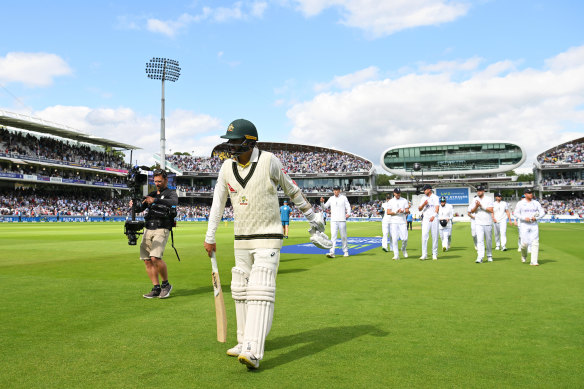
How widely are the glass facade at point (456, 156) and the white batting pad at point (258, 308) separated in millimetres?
80959

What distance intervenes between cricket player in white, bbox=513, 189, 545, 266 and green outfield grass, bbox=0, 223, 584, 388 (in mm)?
1749

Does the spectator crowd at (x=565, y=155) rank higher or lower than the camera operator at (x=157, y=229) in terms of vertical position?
higher

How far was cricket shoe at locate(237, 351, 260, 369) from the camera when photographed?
12.6 feet

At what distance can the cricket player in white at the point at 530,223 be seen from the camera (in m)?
11.7

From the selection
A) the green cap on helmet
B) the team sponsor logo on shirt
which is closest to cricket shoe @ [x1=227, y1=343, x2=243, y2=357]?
the team sponsor logo on shirt

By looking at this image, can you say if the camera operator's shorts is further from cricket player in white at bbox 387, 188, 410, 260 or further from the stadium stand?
the stadium stand

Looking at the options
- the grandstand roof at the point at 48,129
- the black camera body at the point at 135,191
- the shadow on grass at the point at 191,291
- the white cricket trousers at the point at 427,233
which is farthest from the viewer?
the grandstand roof at the point at 48,129

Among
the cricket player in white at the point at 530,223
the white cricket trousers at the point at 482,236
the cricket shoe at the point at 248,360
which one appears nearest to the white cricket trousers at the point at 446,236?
the white cricket trousers at the point at 482,236

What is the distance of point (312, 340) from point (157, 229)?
368cm

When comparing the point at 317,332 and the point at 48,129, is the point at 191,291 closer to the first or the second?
the point at 317,332

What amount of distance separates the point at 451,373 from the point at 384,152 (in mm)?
82193

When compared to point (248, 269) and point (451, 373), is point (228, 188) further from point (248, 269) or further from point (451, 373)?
point (451, 373)

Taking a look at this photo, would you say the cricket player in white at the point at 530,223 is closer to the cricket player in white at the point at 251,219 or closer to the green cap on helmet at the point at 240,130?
the cricket player in white at the point at 251,219

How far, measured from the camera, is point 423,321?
5.66 meters
